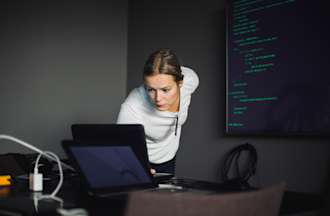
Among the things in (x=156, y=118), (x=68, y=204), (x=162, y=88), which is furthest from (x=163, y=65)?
(x=68, y=204)

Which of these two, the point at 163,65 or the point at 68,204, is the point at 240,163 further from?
the point at 68,204

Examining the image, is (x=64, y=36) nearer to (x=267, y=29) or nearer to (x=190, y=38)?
(x=190, y=38)

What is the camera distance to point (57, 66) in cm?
394

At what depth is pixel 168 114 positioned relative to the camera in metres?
2.49

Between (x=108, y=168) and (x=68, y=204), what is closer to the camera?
(x=68, y=204)

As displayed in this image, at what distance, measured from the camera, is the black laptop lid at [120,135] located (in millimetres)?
1589

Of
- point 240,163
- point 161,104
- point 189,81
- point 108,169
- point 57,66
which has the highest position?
point 57,66

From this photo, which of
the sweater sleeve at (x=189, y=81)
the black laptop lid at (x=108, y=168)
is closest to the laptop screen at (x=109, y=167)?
the black laptop lid at (x=108, y=168)

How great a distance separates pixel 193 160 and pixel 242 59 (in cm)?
101

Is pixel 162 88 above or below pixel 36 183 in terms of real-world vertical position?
above

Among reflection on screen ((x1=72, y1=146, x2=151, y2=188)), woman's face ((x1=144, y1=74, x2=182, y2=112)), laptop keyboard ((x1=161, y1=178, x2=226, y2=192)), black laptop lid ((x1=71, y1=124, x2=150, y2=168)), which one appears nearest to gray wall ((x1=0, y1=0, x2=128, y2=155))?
woman's face ((x1=144, y1=74, x2=182, y2=112))

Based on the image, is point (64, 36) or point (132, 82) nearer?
point (64, 36)

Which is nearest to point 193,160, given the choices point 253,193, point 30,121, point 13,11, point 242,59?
point 242,59

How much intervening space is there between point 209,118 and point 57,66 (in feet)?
5.38
